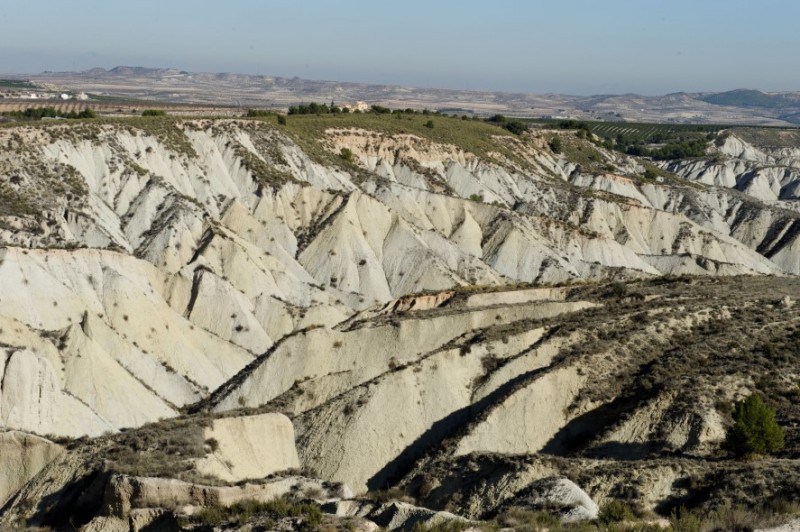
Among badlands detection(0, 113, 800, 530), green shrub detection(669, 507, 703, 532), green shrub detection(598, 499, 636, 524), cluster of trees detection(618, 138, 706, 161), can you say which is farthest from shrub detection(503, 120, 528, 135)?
green shrub detection(669, 507, 703, 532)

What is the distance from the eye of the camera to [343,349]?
37750 mm

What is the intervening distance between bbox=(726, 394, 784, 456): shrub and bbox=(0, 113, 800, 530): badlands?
0.86 metres

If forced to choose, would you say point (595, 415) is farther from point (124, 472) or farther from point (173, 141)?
point (173, 141)

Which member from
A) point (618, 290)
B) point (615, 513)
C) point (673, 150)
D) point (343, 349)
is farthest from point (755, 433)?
point (673, 150)

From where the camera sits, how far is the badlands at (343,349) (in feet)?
71.4

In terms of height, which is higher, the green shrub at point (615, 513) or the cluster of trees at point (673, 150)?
the cluster of trees at point (673, 150)

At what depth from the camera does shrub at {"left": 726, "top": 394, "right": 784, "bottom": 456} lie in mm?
24375

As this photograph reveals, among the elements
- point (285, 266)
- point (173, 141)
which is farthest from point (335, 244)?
point (173, 141)

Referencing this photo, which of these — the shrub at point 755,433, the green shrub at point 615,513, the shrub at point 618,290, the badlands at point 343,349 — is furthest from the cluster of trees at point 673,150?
the green shrub at point 615,513

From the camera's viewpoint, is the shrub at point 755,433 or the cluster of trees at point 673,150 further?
the cluster of trees at point 673,150

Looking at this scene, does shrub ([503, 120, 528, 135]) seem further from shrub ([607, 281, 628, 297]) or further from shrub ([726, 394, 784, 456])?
shrub ([726, 394, 784, 456])

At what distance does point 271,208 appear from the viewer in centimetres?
7181

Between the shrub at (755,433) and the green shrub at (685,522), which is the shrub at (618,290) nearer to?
the shrub at (755,433)

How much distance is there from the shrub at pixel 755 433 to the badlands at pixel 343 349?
2.83 feet
